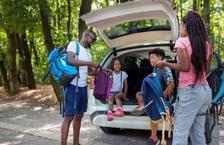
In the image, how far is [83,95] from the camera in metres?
5.56

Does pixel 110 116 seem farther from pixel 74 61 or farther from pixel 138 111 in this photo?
pixel 74 61

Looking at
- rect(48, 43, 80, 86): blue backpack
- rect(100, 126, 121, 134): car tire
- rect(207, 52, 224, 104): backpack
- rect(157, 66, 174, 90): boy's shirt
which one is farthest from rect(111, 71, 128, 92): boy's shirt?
rect(207, 52, 224, 104): backpack

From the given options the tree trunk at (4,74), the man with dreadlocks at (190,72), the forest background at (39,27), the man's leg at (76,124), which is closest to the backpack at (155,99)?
the man with dreadlocks at (190,72)

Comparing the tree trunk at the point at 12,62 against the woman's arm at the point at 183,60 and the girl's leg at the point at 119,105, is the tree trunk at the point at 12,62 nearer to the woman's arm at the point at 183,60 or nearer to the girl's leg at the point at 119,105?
→ the girl's leg at the point at 119,105

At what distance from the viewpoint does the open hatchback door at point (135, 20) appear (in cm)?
533

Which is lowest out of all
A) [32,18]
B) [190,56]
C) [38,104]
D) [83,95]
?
[38,104]

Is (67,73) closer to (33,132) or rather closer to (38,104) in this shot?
(33,132)

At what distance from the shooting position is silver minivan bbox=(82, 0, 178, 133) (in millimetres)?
5465

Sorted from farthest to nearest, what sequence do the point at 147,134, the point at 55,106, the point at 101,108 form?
the point at 55,106
the point at 147,134
the point at 101,108

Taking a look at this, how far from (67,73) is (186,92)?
70.4 inches

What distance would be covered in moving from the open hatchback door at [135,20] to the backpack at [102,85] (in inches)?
31.5

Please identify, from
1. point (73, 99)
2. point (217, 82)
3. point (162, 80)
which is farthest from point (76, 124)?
point (217, 82)

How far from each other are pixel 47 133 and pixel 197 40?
152 inches

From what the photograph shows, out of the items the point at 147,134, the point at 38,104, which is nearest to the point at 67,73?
the point at 147,134
